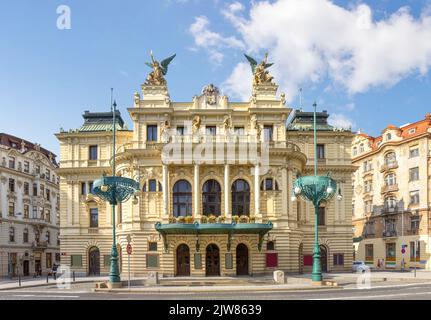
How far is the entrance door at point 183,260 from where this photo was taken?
4462cm

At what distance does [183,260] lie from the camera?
1764 inches

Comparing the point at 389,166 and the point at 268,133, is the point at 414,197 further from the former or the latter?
the point at 268,133

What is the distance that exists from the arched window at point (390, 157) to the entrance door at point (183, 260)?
37924 millimetres

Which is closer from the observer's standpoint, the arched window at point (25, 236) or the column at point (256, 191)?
the column at point (256, 191)

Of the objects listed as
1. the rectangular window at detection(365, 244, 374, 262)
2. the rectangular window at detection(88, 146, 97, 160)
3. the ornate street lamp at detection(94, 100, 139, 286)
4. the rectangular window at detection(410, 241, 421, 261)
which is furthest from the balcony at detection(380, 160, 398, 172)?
the ornate street lamp at detection(94, 100, 139, 286)

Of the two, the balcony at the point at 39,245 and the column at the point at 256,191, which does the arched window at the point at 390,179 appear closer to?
the column at the point at 256,191

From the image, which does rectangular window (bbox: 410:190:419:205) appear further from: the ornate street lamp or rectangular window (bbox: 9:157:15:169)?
rectangular window (bbox: 9:157:15:169)

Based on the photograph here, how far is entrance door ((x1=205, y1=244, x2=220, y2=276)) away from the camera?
146 ft

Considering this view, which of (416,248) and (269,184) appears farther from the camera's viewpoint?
(416,248)

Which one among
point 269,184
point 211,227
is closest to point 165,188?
point 211,227

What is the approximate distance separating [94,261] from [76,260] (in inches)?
79.2

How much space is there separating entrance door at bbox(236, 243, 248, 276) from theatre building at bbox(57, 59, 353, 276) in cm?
10

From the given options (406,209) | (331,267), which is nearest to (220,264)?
(331,267)

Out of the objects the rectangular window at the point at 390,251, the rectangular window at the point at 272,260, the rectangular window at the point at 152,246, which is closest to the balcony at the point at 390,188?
the rectangular window at the point at 390,251
